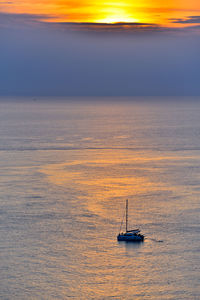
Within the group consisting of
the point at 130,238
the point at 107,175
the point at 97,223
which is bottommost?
the point at 130,238

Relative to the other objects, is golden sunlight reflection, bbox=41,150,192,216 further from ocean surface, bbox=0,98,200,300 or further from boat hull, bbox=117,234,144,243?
boat hull, bbox=117,234,144,243

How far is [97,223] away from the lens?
52250 millimetres

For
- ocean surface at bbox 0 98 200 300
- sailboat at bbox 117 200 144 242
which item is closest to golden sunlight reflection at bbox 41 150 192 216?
ocean surface at bbox 0 98 200 300

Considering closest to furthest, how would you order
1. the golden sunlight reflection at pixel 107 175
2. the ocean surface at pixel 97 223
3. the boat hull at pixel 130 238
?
the ocean surface at pixel 97 223 → the boat hull at pixel 130 238 → the golden sunlight reflection at pixel 107 175

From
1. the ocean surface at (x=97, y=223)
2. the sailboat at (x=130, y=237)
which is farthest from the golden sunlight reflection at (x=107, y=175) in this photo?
the sailboat at (x=130, y=237)

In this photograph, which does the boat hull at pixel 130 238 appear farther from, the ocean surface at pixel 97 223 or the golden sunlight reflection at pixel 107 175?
the golden sunlight reflection at pixel 107 175

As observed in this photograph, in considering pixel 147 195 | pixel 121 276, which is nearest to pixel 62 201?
pixel 147 195

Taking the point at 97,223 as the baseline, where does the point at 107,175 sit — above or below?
above

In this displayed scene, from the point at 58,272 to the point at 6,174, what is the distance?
34.0 metres

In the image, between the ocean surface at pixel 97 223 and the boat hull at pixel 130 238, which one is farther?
the boat hull at pixel 130 238

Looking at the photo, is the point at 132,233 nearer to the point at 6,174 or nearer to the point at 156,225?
the point at 156,225

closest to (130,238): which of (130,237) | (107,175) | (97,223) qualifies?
(130,237)

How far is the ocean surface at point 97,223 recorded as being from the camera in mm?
40156

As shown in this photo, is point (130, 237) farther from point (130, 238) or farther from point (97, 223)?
point (97, 223)
